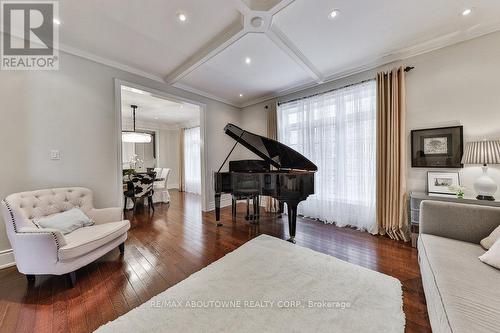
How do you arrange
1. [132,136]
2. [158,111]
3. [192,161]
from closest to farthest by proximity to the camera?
[132,136], [158,111], [192,161]

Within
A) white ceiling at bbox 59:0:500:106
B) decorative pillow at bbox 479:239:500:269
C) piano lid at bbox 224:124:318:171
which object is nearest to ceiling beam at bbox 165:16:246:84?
white ceiling at bbox 59:0:500:106

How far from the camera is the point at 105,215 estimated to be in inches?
93.2

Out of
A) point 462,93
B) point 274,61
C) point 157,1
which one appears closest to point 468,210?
point 462,93

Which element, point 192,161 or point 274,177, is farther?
point 192,161

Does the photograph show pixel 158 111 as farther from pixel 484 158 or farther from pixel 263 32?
pixel 484 158

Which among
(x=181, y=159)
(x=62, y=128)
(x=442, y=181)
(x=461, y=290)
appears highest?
(x=62, y=128)

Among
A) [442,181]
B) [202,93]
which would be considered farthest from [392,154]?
[202,93]

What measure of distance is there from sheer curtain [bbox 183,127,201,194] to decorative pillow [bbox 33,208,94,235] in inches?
173

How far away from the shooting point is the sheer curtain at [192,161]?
265 inches

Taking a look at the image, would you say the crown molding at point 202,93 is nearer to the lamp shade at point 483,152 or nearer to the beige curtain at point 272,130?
the beige curtain at point 272,130

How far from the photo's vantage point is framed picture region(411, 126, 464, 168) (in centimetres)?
239

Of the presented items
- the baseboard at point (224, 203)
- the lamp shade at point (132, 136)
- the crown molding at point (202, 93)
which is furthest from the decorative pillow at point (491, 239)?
the lamp shade at point (132, 136)

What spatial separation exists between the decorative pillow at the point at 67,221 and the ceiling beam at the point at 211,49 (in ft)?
8.23

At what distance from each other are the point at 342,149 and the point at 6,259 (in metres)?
4.85
